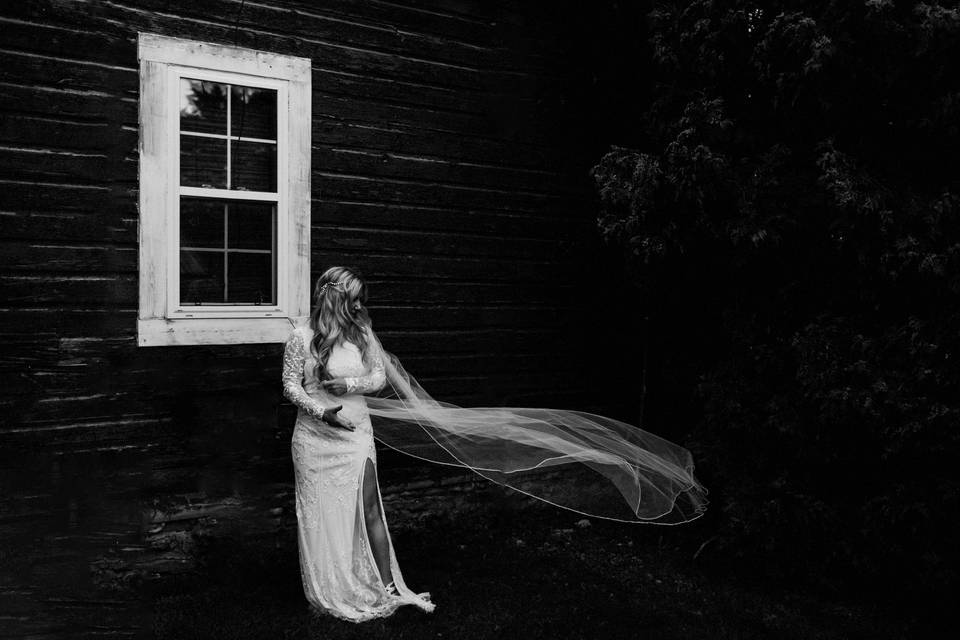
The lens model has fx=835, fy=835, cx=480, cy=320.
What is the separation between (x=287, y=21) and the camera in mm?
5875

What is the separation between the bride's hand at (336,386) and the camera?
4941 millimetres

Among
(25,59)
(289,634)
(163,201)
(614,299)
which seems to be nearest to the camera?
(289,634)

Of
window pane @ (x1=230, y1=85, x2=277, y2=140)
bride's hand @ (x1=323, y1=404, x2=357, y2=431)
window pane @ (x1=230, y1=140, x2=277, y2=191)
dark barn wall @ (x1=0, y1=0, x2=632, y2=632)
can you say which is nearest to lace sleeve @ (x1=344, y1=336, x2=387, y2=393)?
bride's hand @ (x1=323, y1=404, x2=357, y2=431)

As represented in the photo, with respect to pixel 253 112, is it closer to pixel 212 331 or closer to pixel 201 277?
pixel 201 277

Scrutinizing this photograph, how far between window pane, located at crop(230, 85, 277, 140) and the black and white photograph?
3 centimetres

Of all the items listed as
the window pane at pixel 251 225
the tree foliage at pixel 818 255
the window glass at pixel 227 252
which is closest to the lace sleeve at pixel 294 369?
the window glass at pixel 227 252

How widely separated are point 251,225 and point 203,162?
524mm

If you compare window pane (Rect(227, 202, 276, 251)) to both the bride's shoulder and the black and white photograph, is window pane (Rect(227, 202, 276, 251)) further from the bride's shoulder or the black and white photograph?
the bride's shoulder

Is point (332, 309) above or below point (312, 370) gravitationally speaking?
above

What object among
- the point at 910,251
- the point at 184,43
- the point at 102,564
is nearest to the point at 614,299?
the point at 910,251

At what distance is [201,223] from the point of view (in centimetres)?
564

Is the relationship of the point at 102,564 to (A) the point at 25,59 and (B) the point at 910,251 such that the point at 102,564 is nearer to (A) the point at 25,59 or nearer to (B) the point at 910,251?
(A) the point at 25,59

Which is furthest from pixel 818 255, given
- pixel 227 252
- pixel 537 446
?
pixel 227 252

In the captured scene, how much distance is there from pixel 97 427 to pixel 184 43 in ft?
8.35
